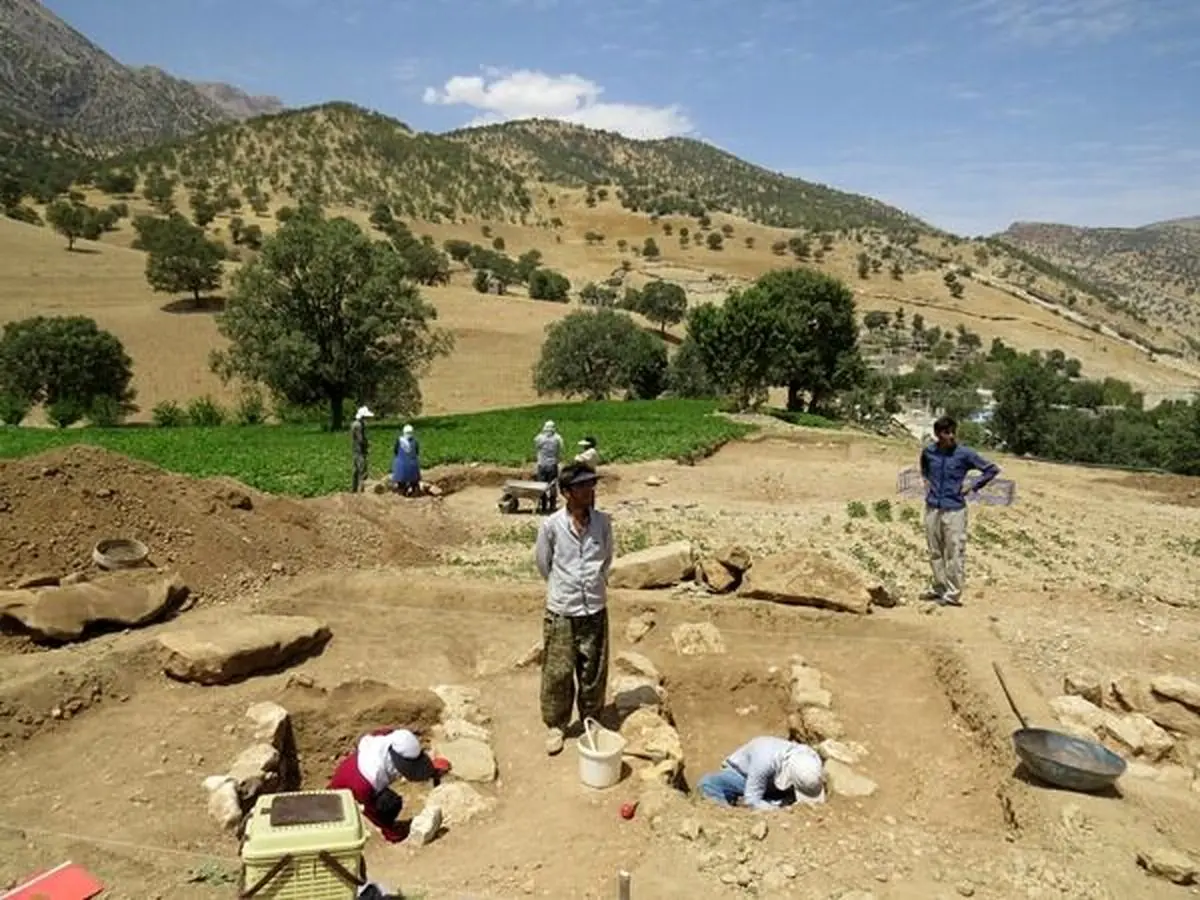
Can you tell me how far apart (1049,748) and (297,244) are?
89.7 feet

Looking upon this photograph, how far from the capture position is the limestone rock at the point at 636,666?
27.9 ft

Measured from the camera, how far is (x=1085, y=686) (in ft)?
26.6

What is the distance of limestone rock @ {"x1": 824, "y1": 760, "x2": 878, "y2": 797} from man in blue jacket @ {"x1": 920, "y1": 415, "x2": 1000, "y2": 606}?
13.2ft

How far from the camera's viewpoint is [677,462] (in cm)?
2305

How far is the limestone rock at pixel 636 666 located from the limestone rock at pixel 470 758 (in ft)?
6.33

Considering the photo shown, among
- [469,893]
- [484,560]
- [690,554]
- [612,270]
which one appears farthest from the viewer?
[612,270]

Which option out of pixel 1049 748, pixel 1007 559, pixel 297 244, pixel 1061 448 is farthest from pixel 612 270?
pixel 1049 748

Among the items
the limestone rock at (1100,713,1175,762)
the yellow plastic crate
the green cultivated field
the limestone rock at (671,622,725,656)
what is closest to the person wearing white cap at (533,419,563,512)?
the green cultivated field

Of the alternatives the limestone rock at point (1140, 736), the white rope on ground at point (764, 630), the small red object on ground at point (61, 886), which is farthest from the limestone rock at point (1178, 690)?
the small red object on ground at point (61, 886)

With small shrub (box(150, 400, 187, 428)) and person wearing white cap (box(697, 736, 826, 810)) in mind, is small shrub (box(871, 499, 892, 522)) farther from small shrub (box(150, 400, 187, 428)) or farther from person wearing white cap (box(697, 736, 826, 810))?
small shrub (box(150, 400, 187, 428))

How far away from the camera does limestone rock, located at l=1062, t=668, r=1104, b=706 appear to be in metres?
8.05

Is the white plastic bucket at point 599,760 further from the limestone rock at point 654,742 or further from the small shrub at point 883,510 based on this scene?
the small shrub at point 883,510

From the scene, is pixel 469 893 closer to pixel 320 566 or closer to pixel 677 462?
pixel 320 566

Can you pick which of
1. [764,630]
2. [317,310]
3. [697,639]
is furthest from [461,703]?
[317,310]
